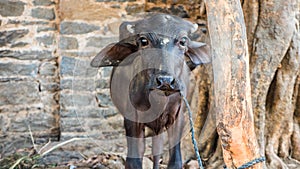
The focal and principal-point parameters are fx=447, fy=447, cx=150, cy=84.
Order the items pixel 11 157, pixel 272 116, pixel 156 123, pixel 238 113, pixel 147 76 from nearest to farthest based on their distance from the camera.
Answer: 1. pixel 238 113
2. pixel 147 76
3. pixel 156 123
4. pixel 272 116
5. pixel 11 157

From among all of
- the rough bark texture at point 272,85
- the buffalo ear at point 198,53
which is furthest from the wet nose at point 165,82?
the rough bark texture at point 272,85

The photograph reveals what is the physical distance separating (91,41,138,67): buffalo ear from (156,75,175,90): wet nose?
1.58ft

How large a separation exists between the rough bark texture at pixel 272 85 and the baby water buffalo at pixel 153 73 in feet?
1.42

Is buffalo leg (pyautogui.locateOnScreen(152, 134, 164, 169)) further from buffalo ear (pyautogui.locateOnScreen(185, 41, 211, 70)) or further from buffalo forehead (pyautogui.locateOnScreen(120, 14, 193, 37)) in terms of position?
buffalo forehead (pyautogui.locateOnScreen(120, 14, 193, 37))

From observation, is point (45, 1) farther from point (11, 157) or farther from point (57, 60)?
point (11, 157)

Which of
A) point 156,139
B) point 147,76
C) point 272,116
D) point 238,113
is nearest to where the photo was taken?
point 238,113

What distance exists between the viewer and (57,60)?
3.88 meters

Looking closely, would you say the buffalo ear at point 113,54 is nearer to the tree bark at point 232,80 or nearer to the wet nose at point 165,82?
the wet nose at point 165,82

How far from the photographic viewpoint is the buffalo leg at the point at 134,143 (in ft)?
8.48

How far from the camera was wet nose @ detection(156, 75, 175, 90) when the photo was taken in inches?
83.0

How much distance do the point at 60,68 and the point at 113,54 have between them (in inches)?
51.4

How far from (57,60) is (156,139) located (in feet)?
4.47

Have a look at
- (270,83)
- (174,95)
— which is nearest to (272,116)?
(270,83)

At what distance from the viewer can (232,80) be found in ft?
6.63
